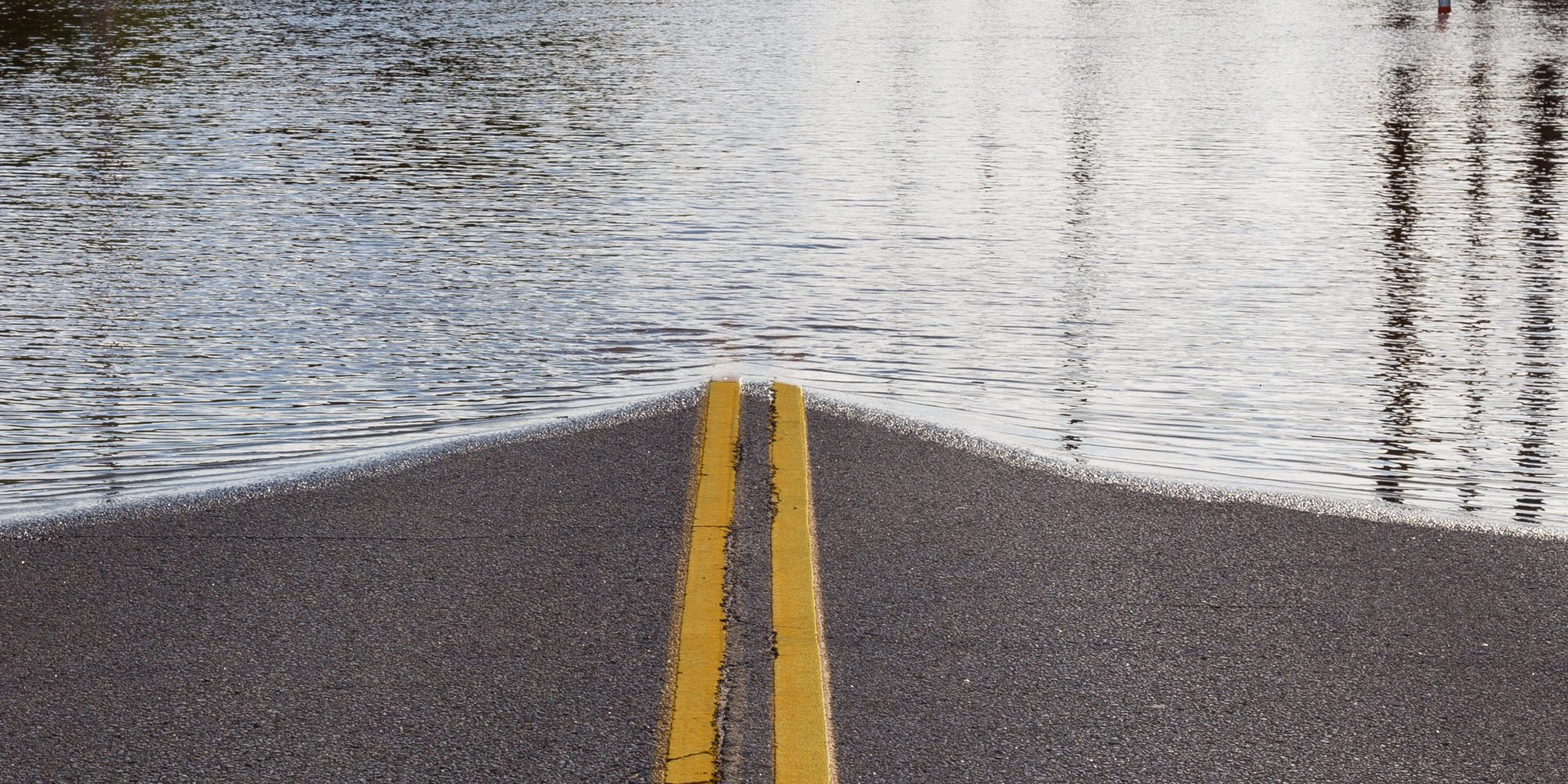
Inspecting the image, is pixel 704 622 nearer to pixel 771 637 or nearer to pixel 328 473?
pixel 771 637

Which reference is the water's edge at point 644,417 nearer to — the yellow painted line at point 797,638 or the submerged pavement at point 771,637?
the submerged pavement at point 771,637

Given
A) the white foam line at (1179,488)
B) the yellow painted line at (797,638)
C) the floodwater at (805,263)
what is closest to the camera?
the yellow painted line at (797,638)

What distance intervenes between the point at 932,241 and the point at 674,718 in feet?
25.6

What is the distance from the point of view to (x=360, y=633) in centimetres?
433

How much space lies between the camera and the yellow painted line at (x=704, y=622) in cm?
368

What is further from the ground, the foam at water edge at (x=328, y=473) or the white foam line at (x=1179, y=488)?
the foam at water edge at (x=328, y=473)

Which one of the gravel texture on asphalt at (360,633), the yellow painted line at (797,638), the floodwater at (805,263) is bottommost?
the floodwater at (805,263)

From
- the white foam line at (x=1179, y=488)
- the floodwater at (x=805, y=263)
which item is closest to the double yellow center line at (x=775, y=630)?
the white foam line at (x=1179, y=488)

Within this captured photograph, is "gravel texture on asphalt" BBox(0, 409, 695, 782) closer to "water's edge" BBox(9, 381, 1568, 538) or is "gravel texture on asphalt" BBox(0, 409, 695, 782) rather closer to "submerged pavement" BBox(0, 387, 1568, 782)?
"submerged pavement" BBox(0, 387, 1568, 782)

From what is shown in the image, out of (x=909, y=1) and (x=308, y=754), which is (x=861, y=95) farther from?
(x=909, y=1)

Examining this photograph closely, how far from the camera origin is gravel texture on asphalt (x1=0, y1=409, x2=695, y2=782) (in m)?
3.69

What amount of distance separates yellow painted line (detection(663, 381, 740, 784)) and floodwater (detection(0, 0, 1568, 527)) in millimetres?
1371

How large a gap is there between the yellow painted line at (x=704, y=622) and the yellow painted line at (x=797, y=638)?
14 centimetres

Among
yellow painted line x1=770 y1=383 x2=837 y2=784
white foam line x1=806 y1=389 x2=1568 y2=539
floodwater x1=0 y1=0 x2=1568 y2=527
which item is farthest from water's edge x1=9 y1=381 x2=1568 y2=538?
yellow painted line x1=770 y1=383 x2=837 y2=784
